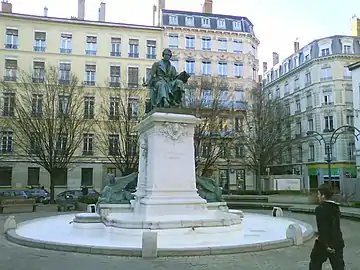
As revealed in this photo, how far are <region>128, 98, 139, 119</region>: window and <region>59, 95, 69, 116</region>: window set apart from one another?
4990 millimetres

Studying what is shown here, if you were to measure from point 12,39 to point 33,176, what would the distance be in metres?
15.0

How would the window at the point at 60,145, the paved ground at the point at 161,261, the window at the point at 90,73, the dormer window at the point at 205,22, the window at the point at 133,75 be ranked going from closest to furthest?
1. the paved ground at the point at 161,261
2. the window at the point at 60,145
3. the window at the point at 90,73
4. the window at the point at 133,75
5. the dormer window at the point at 205,22

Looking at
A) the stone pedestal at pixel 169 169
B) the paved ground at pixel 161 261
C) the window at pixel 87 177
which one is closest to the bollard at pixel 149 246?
the paved ground at pixel 161 261

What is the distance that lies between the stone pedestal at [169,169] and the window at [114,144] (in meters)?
21.7

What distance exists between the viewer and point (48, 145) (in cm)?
3170

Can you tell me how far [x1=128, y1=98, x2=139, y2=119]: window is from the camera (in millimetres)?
34588

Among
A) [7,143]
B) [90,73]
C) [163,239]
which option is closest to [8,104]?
[7,143]

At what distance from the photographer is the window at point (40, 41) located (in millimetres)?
45656

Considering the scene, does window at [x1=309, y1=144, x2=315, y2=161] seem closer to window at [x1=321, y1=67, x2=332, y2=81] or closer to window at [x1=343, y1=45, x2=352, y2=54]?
window at [x1=321, y1=67, x2=332, y2=81]

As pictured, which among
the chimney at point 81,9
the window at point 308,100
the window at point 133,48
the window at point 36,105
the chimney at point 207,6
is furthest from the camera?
the window at point 308,100

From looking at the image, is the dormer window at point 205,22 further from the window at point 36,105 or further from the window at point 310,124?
the window at point 36,105

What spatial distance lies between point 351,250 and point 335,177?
140 ft

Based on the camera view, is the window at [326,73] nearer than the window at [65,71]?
No

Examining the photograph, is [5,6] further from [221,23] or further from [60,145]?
[221,23]
